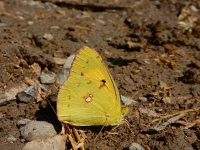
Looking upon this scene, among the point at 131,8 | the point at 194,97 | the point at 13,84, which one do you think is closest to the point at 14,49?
the point at 13,84

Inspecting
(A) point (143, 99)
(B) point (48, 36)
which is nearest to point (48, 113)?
(A) point (143, 99)

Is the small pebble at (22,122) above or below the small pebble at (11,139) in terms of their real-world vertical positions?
above

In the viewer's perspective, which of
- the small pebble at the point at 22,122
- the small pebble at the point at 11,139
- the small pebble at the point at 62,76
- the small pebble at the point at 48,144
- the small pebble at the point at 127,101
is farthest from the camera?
the small pebble at the point at 62,76

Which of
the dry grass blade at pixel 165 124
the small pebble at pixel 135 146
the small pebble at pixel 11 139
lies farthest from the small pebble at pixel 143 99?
the small pebble at pixel 11 139

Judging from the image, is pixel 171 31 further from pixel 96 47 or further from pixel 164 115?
pixel 164 115

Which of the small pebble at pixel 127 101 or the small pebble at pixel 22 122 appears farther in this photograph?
the small pebble at pixel 127 101

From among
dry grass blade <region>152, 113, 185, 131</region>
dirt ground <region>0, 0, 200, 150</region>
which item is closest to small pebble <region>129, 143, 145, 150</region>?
dirt ground <region>0, 0, 200, 150</region>

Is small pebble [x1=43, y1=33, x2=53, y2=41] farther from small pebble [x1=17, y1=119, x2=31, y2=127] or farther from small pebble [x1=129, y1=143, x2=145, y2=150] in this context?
small pebble [x1=129, y1=143, x2=145, y2=150]

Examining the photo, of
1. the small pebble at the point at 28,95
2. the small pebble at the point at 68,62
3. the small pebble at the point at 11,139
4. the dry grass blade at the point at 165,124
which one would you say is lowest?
the small pebble at the point at 11,139

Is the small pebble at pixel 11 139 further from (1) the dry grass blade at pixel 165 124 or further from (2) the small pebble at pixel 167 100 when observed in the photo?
(2) the small pebble at pixel 167 100
